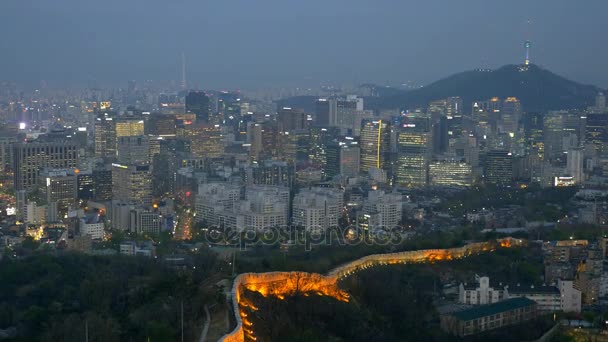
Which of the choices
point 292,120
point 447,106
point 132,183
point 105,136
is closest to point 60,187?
point 132,183

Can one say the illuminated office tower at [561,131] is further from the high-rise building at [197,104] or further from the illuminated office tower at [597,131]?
the high-rise building at [197,104]

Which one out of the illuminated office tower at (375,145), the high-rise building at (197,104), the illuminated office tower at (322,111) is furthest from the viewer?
the illuminated office tower at (322,111)

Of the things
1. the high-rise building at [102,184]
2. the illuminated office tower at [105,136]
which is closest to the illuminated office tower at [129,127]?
the illuminated office tower at [105,136]

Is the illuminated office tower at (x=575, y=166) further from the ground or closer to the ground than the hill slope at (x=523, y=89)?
closer to the ground

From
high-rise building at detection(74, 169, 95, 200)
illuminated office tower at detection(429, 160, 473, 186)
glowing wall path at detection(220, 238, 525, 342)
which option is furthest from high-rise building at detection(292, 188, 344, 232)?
illuminated office tower at detection(429, 160, 473, 186)

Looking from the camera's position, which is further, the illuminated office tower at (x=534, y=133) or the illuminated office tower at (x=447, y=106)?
the illuminated office tower at (x=447, y=106)

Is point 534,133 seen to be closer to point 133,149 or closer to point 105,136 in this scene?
point 133,149

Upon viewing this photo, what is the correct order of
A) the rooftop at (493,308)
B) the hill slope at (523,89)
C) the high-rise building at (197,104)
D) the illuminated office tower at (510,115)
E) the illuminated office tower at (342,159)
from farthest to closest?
the hill slope at (523,89), the high-rise building at (197,104), the illuminated office tower at (510,115), the illuminated office tower at (342,159), the rooftop at (493,308)

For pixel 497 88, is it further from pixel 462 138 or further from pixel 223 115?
pixel 223 115

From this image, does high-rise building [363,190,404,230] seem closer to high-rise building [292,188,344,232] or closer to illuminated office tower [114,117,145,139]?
high-rise building [292,188,344,232]
